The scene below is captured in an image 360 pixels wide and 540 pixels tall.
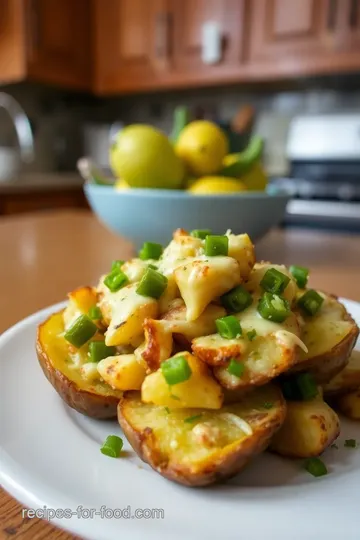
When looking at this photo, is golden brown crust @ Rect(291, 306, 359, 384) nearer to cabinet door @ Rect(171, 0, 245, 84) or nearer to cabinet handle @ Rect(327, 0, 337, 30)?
cabinet handle @ Rect(327, 0, 337, 30)

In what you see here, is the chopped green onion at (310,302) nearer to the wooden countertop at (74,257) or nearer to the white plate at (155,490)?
the white plate at (155,490)

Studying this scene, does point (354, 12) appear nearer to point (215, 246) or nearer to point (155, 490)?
point (215, 246)

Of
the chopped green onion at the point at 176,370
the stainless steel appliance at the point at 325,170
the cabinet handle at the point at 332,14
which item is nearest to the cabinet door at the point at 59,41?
the stainless steel appliance at the point at 325,170

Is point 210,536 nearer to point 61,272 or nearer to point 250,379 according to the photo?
point 250,379

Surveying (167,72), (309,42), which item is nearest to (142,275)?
(309,42)

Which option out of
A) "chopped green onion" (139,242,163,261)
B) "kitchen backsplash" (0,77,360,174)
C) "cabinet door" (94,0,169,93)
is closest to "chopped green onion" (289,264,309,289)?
"chopped green onion" (139,242,163,261)
